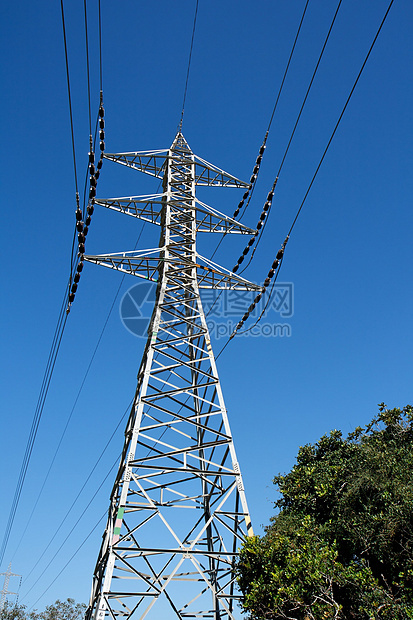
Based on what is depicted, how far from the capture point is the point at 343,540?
12.8 metres

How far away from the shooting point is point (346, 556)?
12680 mm

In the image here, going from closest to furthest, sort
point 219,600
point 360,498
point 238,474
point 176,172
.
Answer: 1. point 219,600
2. point 238,474
3. point 360,498
4. point 176,172

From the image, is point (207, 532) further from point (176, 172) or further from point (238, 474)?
point (176, 172)

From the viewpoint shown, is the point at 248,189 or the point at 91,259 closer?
the point at 91,259

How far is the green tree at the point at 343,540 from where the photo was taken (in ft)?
30.8

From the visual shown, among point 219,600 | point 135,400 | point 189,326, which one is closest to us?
point 219,600

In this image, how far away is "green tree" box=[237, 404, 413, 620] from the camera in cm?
940

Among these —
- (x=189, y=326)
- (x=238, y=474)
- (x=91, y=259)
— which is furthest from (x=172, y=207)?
(x=238, y=474)

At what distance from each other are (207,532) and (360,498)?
477 cm

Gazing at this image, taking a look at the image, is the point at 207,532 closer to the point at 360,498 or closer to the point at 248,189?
the point at 360,498

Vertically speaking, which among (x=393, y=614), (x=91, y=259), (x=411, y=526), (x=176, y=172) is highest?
(x=176, y=172)

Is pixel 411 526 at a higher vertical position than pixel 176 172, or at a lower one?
lower

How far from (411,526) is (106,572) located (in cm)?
762

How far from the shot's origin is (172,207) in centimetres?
1670
